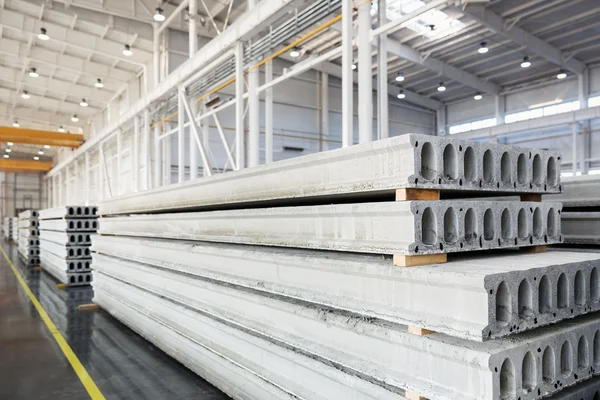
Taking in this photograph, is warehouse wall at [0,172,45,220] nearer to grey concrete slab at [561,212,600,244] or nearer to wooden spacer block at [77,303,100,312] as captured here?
wooden spacer block at [77,303,100,312]

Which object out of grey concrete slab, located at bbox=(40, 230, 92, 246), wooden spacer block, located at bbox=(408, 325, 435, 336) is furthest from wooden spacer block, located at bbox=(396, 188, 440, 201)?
grey concrete slab, located at bbox=(40, 230, 92, 246)

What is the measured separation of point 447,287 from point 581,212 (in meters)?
2.00

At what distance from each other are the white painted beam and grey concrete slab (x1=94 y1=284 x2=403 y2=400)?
37.2 feet

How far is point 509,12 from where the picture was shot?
1274 centimetres

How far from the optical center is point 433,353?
186 cm

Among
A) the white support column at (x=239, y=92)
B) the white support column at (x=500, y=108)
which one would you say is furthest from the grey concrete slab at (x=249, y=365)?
the white support column at (x=500, y=108)

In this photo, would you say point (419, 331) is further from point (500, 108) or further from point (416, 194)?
point (500, 108)

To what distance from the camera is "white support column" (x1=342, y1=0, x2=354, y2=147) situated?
5.43 m

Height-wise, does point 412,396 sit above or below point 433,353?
below

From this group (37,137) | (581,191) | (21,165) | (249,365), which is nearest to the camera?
(249,365)

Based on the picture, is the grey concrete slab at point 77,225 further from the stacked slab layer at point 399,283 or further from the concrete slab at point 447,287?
the concrete slab at point 447,287

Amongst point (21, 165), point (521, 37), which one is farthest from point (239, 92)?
point (21, 165)

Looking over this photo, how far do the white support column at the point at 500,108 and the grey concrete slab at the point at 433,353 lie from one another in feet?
64.2

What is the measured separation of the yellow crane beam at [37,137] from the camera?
1681 centimetres
